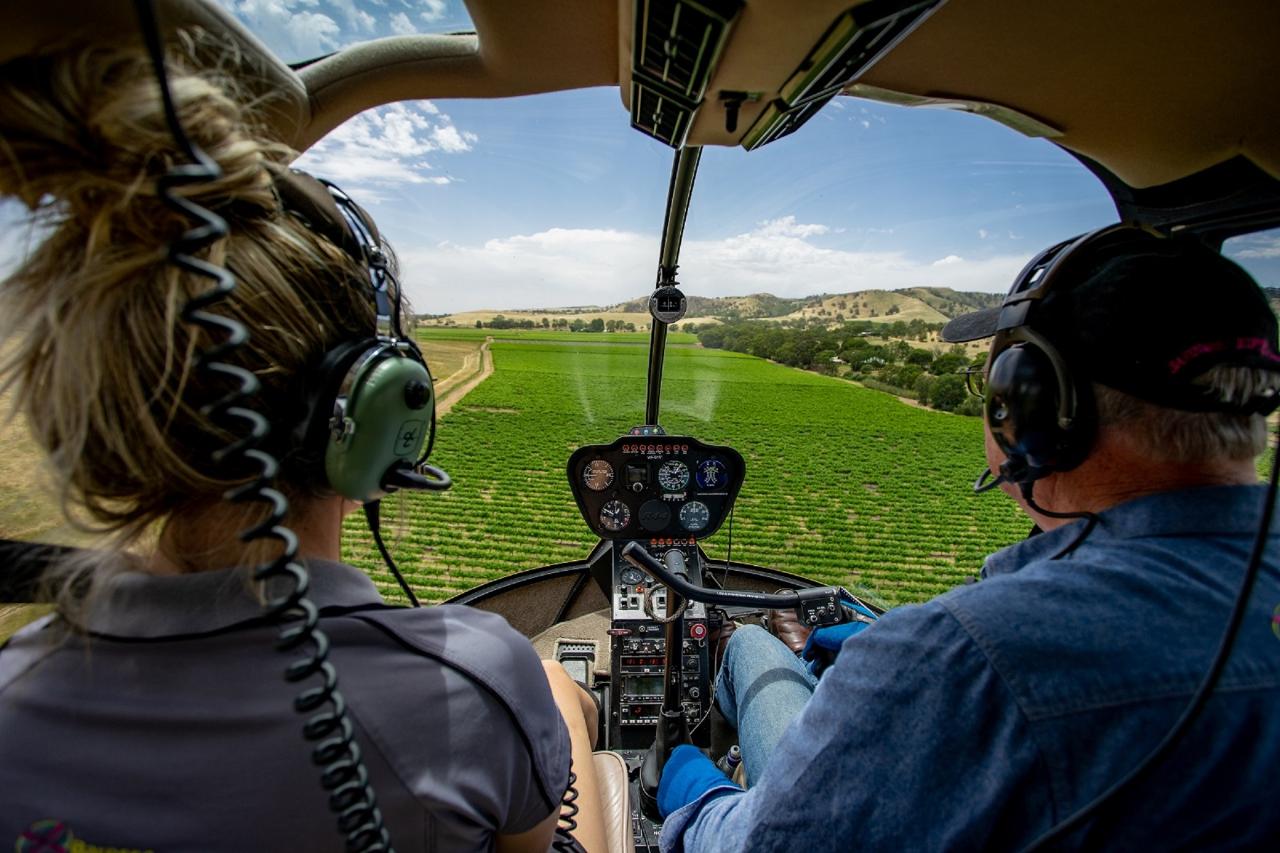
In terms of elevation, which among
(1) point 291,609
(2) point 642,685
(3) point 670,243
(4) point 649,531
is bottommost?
(2) point 642,685

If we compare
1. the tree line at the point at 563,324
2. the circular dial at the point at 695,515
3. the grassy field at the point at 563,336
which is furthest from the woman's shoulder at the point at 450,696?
the tree line at the point at 563,324

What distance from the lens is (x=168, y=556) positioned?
1.94 ft

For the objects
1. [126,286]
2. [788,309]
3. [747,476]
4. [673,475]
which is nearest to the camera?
[126,286]

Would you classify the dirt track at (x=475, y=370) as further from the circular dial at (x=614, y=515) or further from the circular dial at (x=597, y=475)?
the circular dial at (x=614, y=515)

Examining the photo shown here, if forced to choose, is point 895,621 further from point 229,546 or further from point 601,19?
point 601,19

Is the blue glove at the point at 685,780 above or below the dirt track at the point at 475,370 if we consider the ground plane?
below

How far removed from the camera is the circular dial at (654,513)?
2.57 metres

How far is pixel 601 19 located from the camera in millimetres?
1104

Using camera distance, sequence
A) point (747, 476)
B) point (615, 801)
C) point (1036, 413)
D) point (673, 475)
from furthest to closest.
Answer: point (747, 476)
point (673, 475)
point (615, 801)
point (1036, 413)

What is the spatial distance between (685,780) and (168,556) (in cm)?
127

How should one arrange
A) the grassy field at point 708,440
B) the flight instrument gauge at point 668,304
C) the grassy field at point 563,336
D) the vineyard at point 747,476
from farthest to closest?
1. the vineyard at point 747,476
2. the grassy field at point 708,440
3. the grassy field at point 563,336
4. the flight instrument gauge at point 668,304

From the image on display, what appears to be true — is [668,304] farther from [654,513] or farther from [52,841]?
[52,841]

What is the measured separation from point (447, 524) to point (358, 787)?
3.44 meters

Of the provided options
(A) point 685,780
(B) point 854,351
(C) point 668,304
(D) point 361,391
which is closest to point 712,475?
(C) point 668,304
